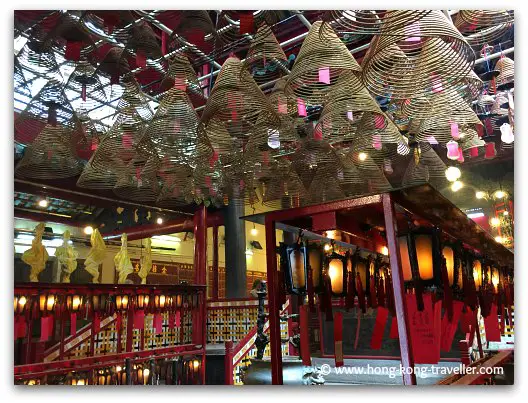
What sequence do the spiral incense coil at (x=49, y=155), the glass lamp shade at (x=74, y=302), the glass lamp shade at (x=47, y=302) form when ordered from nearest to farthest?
the spiral incense coil at (x=49, y=155)
the glass lamp shade at (x=47, y=302)
the glass lamp shade at (x=74, y=302)

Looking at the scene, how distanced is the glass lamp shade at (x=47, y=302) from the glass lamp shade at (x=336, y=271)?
3.13 metres

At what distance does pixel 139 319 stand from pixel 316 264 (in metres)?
3.40

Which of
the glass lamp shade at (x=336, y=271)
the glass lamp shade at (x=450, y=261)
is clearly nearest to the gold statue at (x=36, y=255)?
the glass lamp shade at (x=336, y=271)

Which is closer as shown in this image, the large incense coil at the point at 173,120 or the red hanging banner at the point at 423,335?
the red hanging banner at the point at 423,335

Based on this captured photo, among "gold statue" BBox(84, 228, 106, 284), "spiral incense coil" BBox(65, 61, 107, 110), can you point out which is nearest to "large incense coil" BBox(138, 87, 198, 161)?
"spiral incense coil" BBox(65, 61, 107, 110)

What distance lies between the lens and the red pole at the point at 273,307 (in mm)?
3324

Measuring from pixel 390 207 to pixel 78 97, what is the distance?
291 cm

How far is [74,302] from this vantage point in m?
5.21

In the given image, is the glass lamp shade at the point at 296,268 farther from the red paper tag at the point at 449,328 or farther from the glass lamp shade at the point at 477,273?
the glass lamp shade at the point at 477,273

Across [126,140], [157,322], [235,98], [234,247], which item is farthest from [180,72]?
[234,247]

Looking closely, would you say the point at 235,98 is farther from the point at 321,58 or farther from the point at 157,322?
the point at 157,322

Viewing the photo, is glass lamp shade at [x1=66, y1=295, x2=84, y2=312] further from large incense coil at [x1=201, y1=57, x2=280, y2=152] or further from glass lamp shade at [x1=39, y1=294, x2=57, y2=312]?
large incense coil at [x1=201, y1=57, x2=280, y2=152]

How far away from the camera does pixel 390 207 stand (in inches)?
112
